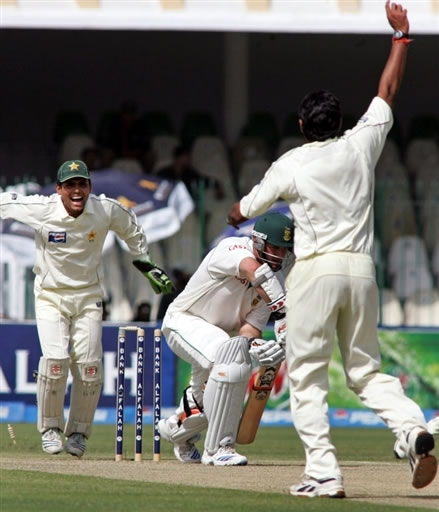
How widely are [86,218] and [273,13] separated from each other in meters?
9.10

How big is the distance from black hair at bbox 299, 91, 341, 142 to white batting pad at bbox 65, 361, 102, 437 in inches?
125

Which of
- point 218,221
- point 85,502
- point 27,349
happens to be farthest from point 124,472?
point 218,221

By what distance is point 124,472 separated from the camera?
325 inches

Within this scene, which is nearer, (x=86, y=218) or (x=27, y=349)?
(x=86, y=218)

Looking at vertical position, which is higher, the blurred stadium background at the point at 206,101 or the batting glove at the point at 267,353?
the blurred stadium background at the point at 206,101

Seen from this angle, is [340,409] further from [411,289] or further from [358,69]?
[358,69]

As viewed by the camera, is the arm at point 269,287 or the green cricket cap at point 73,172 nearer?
the arm at point 269,287

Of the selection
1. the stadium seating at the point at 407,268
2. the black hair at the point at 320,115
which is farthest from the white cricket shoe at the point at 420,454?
the stadium seating at the point at 407,268

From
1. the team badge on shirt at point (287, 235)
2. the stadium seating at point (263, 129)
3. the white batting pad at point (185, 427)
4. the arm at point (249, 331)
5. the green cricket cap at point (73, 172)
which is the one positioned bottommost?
the white batting pad at point (185, 427)

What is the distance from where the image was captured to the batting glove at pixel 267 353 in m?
8.61

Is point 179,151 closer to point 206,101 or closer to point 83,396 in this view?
point 206,101

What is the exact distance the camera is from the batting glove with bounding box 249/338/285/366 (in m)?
8.61

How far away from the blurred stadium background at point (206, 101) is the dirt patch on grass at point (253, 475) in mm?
7322

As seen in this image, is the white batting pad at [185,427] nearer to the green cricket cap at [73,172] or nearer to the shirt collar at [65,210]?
the shirt collar at [65,210]
